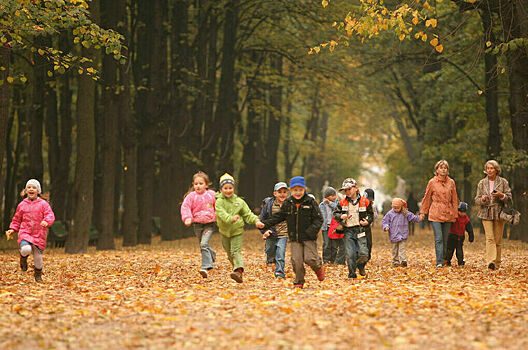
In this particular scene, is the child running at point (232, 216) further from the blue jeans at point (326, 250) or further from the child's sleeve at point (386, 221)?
the blue jeans at point (326, 250)

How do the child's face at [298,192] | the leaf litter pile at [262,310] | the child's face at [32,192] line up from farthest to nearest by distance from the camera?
the child's face at [32,192]
the child's face at [298,192]
the leaf litter pile at [262,310]

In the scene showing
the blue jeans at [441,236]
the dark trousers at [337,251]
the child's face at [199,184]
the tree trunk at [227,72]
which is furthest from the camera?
the tree trunk at [227,72]

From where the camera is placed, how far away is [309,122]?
52750 millimetres

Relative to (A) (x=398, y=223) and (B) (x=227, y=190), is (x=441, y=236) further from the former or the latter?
(B) (x=227, y=190)

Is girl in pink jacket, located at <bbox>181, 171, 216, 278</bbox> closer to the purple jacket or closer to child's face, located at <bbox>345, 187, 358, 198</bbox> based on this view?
child's face, located at <bbox>345, 187, 358, 198</bbox>

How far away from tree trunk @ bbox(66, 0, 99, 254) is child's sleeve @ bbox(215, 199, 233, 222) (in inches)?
364

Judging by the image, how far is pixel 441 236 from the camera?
15930mm

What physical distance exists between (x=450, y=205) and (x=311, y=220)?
4865 millimetres

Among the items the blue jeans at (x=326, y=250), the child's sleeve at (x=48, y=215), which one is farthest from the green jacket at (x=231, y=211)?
the blue jeans at (x=326, y=250)

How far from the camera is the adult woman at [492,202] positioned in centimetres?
1494

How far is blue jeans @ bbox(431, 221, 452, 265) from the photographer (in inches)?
624

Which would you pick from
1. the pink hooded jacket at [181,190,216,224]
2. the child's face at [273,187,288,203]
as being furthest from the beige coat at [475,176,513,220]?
the pink hooded jacket at [181,190,216,224]

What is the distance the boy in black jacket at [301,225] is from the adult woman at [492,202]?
4.43 m

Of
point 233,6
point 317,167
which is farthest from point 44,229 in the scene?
point 317,167
